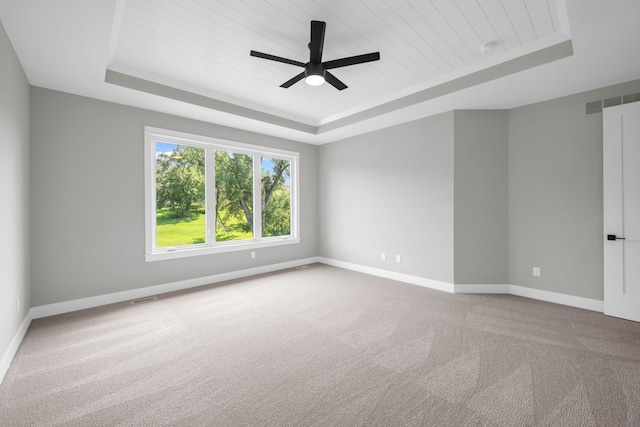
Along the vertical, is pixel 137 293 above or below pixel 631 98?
below

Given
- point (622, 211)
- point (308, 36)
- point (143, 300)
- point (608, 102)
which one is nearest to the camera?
point (308, 36)

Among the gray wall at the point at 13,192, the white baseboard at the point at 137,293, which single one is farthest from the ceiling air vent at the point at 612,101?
the gray wall at the point at 13,192

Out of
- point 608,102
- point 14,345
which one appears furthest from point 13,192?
point 608,102

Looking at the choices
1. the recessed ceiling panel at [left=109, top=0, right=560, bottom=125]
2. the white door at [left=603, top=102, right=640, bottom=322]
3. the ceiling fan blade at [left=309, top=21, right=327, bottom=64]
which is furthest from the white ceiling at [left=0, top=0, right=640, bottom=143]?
the white door at [left=603, top=102, right=640, bottom=322]

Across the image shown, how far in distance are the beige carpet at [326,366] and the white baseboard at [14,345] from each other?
0.21 feet

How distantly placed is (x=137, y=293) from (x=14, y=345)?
4.70ft

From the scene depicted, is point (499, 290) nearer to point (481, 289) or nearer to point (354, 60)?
point (481, 289)

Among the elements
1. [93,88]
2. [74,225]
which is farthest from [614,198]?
[74,225]

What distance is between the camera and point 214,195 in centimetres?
466

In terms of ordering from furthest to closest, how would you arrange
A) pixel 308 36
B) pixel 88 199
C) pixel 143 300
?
pixel 143 300
pixel 88 199
pixel 308 36

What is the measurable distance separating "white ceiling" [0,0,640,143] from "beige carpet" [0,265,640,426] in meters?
2.64

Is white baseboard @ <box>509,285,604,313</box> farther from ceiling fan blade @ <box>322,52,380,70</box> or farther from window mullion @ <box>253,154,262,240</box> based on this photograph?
window mullion @ <box>253,154,262,240</box>

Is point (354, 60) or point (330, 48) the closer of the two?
point (354, 60)

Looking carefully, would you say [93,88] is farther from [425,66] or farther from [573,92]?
[573,92]
